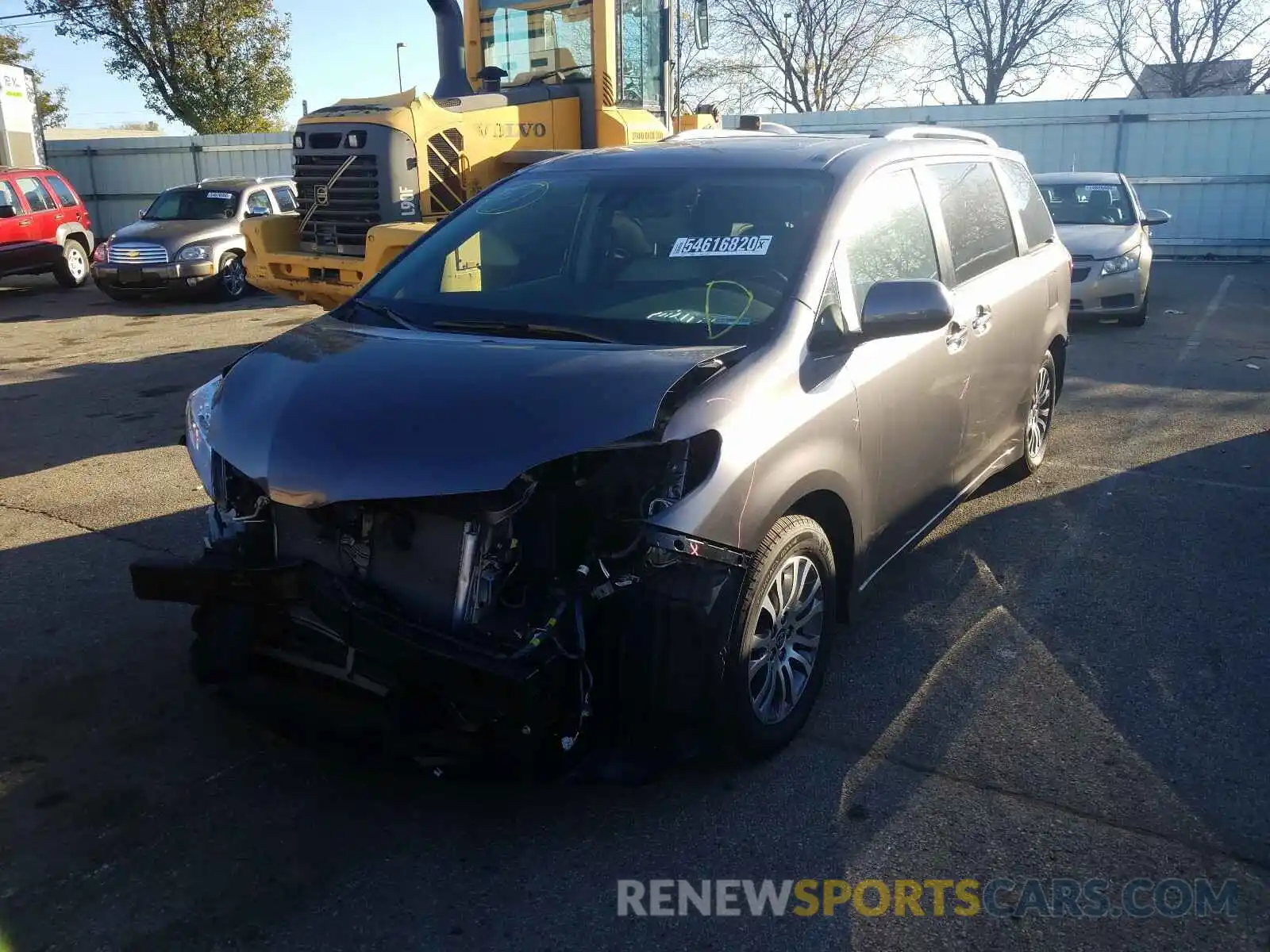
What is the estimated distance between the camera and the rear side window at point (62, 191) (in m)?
18.1

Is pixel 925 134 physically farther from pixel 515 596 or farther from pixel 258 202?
pixel 258 202

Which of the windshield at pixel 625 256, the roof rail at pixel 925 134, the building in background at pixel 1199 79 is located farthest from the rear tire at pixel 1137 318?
the building in background at pixel 1199 79

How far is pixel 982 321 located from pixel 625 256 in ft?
5.63

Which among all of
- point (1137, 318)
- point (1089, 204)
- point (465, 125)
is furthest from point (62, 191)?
point (1137, 318)

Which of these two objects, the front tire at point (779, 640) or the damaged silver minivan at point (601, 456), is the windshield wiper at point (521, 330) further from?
the front tire at point (779, 640)

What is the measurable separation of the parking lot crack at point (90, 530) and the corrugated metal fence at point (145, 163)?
2089 centimetres

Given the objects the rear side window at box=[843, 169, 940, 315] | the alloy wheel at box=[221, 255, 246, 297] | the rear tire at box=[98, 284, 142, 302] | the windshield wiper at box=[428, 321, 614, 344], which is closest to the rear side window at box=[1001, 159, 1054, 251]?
the rear side window at box=[843, 169, 940, 315]

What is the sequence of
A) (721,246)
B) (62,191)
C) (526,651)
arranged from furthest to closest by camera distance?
(62,191) → (721,246) → (526,651)

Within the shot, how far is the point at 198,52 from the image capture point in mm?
29234

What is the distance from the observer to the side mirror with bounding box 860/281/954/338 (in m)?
3.79

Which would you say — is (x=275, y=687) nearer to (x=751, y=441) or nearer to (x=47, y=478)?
(x=751, y=441)

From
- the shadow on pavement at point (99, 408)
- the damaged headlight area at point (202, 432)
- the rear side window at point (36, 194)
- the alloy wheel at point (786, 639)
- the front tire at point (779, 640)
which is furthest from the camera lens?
the rear side window at point (36, 194)

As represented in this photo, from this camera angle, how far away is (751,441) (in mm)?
3291

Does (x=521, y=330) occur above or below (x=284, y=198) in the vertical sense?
above
